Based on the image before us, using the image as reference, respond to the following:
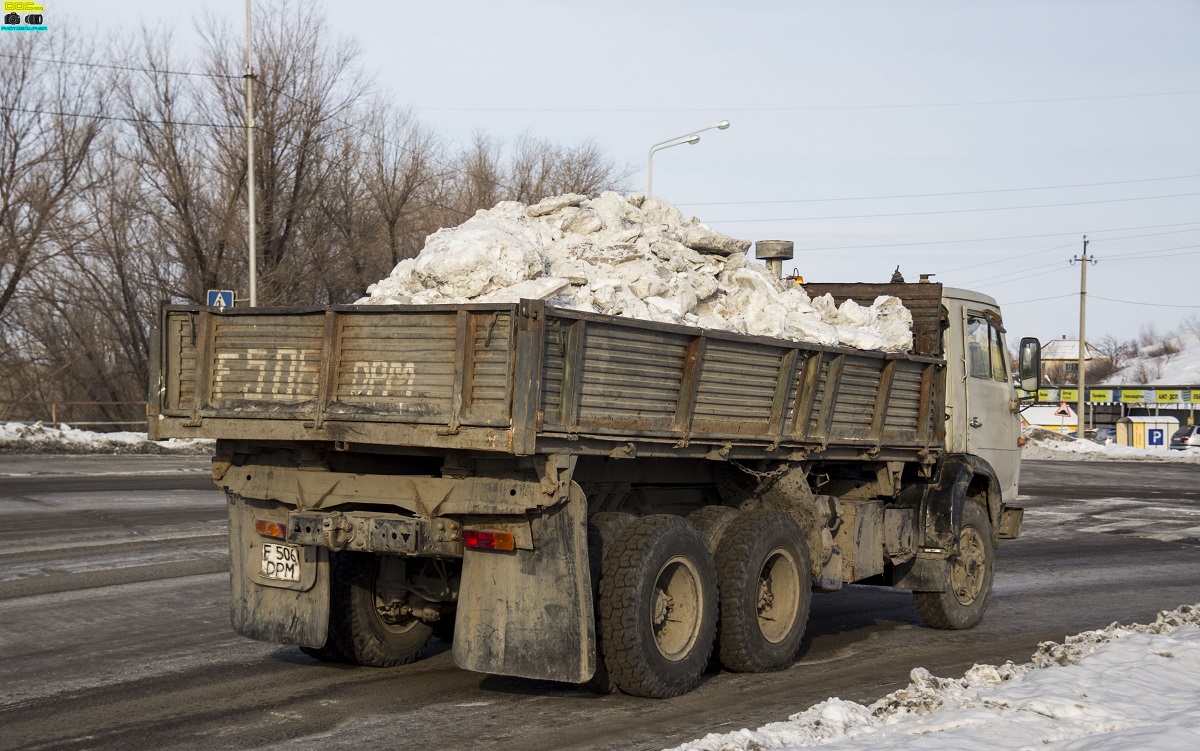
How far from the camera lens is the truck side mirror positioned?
10712 mm

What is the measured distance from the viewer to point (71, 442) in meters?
27.0

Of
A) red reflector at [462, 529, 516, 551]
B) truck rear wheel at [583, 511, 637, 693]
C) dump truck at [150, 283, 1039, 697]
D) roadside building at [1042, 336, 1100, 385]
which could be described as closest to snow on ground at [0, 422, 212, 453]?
dump truck at [150, 283, 1039, 697]

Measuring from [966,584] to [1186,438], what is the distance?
54580mm

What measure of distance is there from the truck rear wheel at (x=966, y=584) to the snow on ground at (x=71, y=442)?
63.3 ft

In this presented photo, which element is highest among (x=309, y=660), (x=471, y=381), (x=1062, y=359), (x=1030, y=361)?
(x=1062, y=359)

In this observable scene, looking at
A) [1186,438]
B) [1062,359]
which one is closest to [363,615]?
[1186,438]

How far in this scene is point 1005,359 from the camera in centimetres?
1095

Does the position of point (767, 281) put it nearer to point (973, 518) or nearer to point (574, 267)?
point (574, 267)

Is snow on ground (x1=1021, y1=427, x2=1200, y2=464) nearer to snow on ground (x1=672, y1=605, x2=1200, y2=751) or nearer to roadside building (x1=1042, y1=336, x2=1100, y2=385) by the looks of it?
snow on ground (x1=672, y1=605, x2=1200, y2=751)

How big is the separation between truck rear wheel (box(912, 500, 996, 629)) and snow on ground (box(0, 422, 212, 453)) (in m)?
19.3

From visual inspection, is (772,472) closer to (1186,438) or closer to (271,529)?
(271,529)

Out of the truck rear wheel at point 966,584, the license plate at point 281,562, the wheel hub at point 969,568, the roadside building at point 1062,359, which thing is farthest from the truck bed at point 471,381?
the roadside building at point 1062,359

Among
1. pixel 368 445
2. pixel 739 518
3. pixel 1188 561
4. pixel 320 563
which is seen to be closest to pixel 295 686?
pixel 320 563

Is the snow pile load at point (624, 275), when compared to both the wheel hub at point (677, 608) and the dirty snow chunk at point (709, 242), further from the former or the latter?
the wheel hub at point (677, 608)
